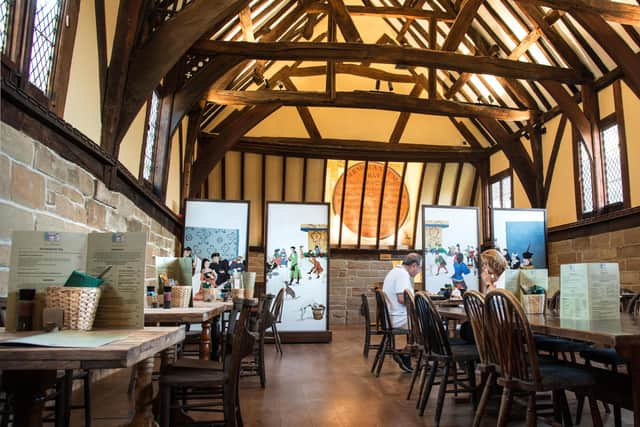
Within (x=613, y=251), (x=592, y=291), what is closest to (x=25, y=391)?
(x=592, y=291)

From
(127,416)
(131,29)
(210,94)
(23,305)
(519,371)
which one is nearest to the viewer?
(23,305)

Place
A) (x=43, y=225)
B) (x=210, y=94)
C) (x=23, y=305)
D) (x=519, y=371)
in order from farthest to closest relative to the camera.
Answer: (x=210, y=94)
(x=43, y=225)
(x=519, y=371)
(x=23, y=305)

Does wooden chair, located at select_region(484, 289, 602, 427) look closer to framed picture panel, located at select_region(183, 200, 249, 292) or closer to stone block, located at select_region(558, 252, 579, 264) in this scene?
framed picture panel, located at select_region(183, 200, 249, 292)

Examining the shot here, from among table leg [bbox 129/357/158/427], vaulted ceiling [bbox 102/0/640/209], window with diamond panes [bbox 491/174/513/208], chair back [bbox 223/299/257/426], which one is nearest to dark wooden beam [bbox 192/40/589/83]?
vaulted ceiling [bbox 102/0/640/209]

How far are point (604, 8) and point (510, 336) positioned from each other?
185 inches

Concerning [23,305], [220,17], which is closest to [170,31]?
[220,17]

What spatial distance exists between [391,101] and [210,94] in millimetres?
2838

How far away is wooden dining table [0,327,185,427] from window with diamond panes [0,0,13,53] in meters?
1.94

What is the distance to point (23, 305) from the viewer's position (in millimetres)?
1669

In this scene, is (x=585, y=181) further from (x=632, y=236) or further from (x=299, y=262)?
(x=299, y=262)

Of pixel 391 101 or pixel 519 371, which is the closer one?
pixel 519 371

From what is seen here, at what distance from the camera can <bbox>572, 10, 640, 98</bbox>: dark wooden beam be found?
20.1 ft

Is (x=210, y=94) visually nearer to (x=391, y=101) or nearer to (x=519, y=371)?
(x=391, y=101)

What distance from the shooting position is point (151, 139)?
6.53m
